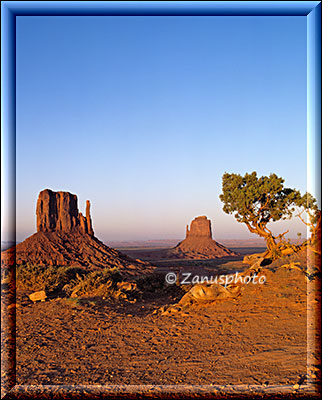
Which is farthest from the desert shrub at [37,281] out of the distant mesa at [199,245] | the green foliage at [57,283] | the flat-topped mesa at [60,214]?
the distant mesa at [199,245]

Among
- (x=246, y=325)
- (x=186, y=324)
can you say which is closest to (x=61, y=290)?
(x=186, y=324)

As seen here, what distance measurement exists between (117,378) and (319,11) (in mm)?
6076

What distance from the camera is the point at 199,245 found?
9144cm

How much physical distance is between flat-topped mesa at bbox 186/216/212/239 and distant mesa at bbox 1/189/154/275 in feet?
134

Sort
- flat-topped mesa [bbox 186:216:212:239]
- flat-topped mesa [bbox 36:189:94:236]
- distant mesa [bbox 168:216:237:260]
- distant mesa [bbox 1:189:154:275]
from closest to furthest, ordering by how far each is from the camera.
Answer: distant mesa [bbox 1:189:154:275]
flat-topped mesa [bbox 36:189:94:236]
distant mesa [bbox 168:216:237:260]
flat-topped mesa [bbox 186:216:212:239]

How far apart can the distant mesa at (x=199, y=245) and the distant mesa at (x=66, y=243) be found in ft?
91.6

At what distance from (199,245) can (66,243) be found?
150ft

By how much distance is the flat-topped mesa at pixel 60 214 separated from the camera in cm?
5919

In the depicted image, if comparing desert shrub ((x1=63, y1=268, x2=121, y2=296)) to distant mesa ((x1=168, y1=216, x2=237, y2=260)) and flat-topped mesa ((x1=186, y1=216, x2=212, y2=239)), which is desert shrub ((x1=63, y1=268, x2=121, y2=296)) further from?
flat-topped mesa ((x1=186, y1=216, x2=212, y2=239))

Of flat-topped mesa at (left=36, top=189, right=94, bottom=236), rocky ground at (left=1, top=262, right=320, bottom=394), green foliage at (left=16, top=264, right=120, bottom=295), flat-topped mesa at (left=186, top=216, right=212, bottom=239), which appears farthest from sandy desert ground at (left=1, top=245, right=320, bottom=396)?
flat-topped mesa at (left=186, top=216, right=212, bottom=239)

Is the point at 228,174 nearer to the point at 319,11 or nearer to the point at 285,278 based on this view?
the point at 285,278

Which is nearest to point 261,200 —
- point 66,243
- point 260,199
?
point 260,199

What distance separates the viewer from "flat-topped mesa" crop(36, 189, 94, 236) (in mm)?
59188

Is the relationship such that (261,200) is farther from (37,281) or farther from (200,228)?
(200,228)
